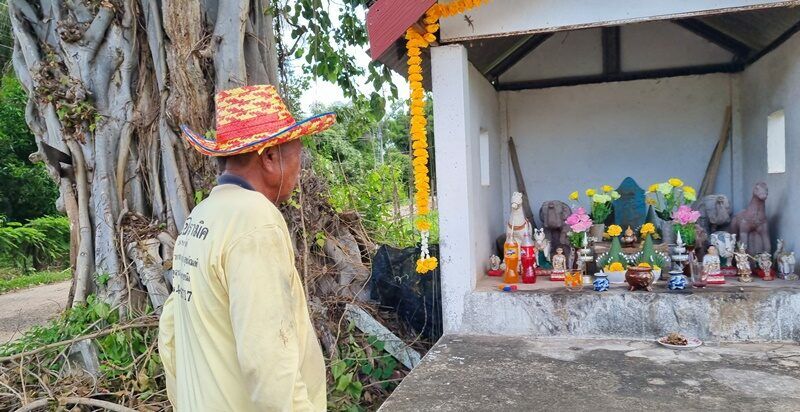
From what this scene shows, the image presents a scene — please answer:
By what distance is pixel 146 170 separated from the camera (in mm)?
4984

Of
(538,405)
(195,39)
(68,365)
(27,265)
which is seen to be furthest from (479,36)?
(27,265)

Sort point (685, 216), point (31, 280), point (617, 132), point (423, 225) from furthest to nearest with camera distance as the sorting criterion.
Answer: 1. point (31, 280)
2. point (617, 132)
3. point (685, 216)
4. point (423, 225)

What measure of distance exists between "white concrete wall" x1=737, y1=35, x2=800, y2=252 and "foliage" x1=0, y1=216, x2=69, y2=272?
14953 millimetres

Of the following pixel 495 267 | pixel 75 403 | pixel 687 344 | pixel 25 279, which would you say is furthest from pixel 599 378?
pixel 25 279

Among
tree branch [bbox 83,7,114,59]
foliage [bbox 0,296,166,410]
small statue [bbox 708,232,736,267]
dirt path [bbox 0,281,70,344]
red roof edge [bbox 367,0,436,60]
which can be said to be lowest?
dirt path [bbox 0,281,70,344]

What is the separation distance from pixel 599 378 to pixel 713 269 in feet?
5.98

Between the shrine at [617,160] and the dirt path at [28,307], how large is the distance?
5.22 metres

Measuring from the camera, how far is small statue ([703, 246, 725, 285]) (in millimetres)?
4738

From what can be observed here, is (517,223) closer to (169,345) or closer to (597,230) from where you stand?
(597,230)

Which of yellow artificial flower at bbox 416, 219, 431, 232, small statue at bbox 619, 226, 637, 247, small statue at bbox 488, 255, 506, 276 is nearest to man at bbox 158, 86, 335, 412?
yellow artificial flower at bbox 416, 219, 431, 232

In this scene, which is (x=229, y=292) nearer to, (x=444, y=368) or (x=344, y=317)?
(x=444, y=368)

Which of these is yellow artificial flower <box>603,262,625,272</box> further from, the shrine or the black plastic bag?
the black plastic bag

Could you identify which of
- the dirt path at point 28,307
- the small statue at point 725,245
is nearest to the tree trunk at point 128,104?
the dirt path at point 28,307

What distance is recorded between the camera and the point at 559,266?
5363mm
